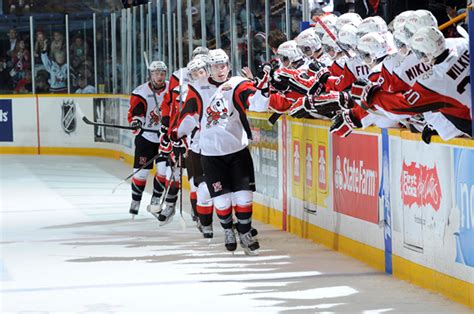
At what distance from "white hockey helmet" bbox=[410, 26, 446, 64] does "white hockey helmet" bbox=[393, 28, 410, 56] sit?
38 cm

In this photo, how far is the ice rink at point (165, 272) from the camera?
773 centimetres

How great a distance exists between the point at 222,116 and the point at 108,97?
1223 cm

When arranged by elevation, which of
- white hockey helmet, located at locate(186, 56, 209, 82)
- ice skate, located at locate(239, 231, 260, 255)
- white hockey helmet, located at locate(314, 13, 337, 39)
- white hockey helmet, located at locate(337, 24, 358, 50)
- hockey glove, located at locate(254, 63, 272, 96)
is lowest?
ice skate, located at locate(239, 231, 260, 255)

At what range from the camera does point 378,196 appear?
8.98 meters

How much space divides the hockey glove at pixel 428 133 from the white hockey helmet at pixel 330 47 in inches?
82.5

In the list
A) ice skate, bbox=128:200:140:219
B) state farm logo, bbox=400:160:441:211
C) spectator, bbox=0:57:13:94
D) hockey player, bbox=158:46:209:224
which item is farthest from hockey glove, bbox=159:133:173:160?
spectator, bbox=0:57:13:94

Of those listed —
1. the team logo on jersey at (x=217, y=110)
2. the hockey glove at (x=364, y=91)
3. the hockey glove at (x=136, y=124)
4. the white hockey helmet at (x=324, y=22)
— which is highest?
the white hockey helmet at (x=324, y=22)

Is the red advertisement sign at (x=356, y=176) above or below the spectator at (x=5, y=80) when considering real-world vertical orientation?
below

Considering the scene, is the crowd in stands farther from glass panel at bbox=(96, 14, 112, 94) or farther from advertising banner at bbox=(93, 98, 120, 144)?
advertising banner at bbox=(93, 98, 120, 144)

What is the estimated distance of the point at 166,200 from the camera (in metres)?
12.4

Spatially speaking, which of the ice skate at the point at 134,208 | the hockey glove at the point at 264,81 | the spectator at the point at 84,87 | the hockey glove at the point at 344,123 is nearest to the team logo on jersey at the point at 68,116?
the spectator at the point at 84,87

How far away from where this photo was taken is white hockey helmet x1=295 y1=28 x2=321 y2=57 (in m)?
10.3

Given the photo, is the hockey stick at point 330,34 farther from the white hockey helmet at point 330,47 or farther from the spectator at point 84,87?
the spectator at point 84,87

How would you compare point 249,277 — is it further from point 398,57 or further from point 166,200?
point 166,200
